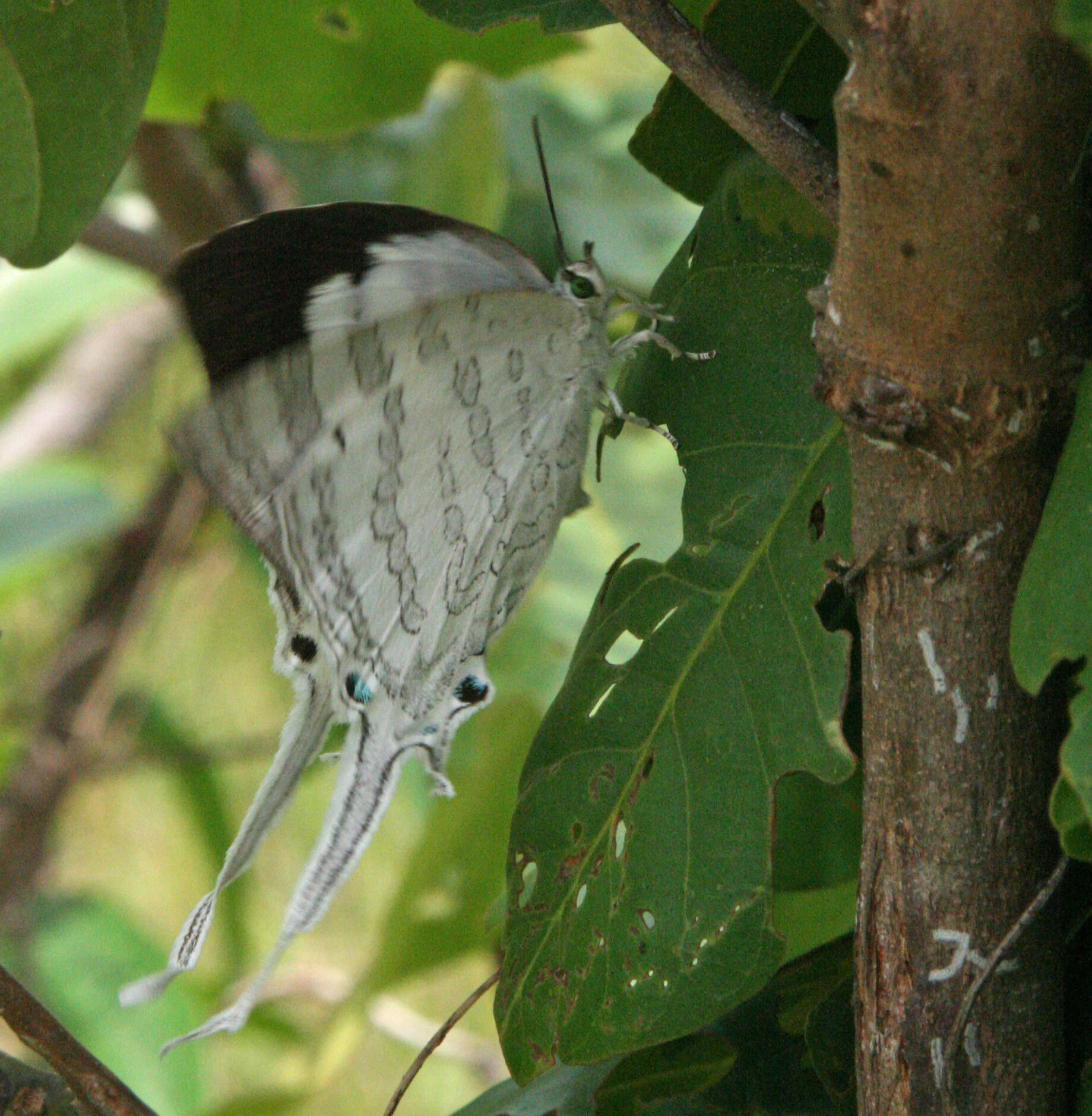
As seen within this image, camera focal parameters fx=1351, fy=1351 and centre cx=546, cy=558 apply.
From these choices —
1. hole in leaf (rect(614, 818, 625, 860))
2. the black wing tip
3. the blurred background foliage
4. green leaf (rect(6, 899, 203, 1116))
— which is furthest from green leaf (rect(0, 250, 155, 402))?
hole in leaf (rect(614, 818, 625, 860))

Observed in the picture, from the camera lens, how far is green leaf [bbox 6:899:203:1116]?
6.53 feet

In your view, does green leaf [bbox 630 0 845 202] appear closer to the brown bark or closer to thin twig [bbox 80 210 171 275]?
the brown bark

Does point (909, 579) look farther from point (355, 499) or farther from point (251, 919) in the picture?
point (251, 919)

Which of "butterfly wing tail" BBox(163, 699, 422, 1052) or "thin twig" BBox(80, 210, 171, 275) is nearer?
"butterfly wing tail" BBox(163, 699, 422, 1052)

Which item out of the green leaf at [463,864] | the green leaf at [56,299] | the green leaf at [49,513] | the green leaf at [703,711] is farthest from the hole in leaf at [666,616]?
the green leaf at [56,299]

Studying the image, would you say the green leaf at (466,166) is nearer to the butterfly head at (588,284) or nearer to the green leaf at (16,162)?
the butterfly head at (588,284)

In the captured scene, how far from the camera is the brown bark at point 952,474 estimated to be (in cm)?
47

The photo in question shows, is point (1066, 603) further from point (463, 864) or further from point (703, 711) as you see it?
point (463, 864)

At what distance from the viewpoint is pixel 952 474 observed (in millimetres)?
556

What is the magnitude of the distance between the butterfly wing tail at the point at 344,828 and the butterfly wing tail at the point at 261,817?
25mm

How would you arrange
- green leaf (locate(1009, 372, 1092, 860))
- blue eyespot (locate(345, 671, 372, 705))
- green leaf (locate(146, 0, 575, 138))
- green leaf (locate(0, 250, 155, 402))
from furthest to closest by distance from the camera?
green leaf (locate(0, 250, 155, 402)) → green leaf (locate(146, 0, 575, 138)) → blue eyespot (locate(345, 671, 372, 705)) → green leaf (locate(1009, 372, 1092, 860))

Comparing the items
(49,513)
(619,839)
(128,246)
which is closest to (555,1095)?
(619,839)

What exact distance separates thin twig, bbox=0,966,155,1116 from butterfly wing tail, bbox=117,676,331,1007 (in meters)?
0.04

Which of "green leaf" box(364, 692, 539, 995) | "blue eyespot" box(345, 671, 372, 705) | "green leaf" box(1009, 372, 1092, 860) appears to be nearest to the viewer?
"green leaf" box(1009, 372, 1092, 860)
